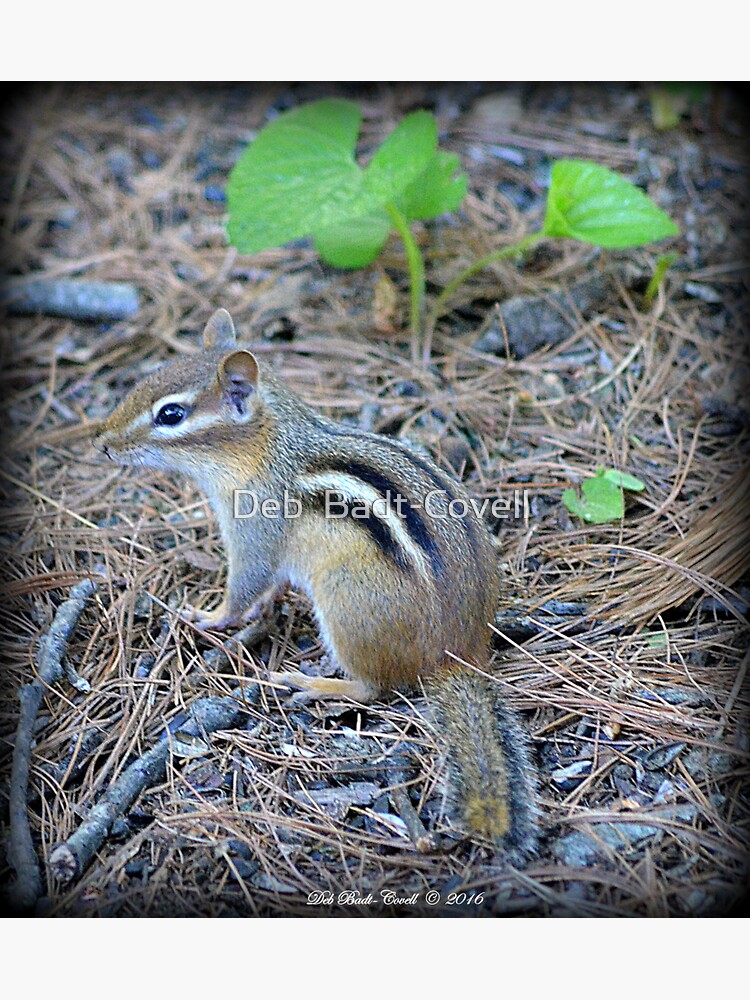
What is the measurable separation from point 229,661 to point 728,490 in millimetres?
1973

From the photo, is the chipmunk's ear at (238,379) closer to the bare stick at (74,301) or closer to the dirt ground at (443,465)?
the dirt ground at (443,465)

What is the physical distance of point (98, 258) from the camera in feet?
15.9

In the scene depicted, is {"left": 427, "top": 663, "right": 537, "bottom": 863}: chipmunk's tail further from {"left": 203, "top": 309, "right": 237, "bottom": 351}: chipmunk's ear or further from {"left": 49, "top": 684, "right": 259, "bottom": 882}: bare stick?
{"left": 203, "top": 309, "right": 237, "bottom": 351}: chipmunk's ear

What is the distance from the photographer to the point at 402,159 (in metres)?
3.84

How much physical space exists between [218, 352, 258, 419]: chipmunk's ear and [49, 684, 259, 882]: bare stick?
3.16ft

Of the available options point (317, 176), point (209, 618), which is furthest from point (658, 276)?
point (209, 618)

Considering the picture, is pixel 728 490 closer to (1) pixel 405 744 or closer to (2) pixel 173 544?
(1) pixel 405 744

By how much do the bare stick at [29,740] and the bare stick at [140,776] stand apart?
71 mm

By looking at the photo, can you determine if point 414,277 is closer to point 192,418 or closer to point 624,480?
point 624,480

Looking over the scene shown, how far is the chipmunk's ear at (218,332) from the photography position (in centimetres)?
348

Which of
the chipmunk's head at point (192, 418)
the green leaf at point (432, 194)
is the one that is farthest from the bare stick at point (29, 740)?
the green leaf at point (432, 194)

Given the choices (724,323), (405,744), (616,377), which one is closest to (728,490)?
(616,377)

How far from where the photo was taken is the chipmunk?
280cm

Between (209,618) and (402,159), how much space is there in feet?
6.54
